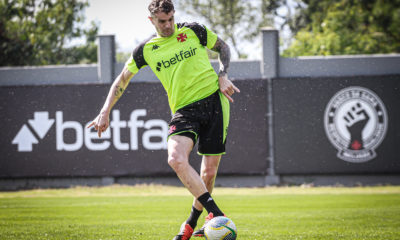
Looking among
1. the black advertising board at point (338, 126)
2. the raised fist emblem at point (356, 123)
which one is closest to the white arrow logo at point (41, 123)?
the black advertising board at point (338, 126)

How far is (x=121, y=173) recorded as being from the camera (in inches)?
669

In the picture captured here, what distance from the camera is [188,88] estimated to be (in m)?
5.51

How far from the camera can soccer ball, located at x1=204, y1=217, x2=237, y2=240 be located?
4.89 meters

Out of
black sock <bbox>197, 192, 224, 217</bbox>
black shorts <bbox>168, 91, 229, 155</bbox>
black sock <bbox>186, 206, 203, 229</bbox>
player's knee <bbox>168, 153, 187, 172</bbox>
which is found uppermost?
black shorts <bbox>168, 91, 229, 155</bbox>

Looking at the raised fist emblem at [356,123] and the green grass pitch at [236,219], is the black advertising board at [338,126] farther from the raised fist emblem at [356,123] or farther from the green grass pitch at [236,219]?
the green grass pitch at [236,219]

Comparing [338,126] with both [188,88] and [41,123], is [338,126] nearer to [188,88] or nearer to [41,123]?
[41,123]

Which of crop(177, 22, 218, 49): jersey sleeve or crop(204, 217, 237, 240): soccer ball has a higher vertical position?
crop(177, 22, 218, 49): jersey sleeve

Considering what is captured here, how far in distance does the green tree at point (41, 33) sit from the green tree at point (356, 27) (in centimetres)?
1042

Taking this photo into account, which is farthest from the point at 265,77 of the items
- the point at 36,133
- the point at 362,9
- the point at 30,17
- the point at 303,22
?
the point at 303,22

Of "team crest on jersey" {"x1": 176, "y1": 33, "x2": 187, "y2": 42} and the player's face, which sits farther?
"team crest on jersey" {"x1": 176, "y1": 33, "x2": 187, "y2": 42}

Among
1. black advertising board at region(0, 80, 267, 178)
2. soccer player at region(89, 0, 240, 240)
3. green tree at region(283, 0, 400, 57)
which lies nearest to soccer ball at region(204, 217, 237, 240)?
soccer player at region(89, 0, 240, 240)

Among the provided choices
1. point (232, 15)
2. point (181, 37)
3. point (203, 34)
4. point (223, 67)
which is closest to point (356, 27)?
point (232, 15)

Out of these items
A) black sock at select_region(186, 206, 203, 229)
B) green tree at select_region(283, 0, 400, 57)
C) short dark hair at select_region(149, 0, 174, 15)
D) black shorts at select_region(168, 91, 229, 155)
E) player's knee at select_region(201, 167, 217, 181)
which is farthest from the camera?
green tree at select_region(283, 0, 400, 57)

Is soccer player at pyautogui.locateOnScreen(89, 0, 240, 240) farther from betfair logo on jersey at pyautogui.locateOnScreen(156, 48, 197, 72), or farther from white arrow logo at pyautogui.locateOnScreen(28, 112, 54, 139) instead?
white arrow logo at pyautogui.locateOnScreen(28, 112, 54, 139)
